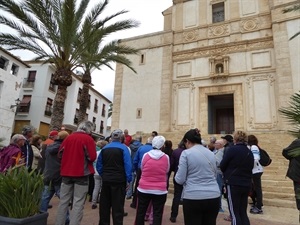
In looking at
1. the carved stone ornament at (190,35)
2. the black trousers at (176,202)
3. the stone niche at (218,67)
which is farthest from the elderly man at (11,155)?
the carved stone ornament at (190,35)

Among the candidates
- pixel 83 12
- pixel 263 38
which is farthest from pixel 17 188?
pixel 263 38

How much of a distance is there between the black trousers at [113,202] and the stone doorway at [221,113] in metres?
14.6

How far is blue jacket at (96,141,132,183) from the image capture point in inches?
143

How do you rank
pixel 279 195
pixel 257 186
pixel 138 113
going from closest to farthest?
pixel 257 186 → pixel 279 195 → pixel 138 113

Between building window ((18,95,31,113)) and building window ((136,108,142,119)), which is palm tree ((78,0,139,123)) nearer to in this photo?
building window ((136,108,142,119))

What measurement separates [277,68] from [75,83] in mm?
23958

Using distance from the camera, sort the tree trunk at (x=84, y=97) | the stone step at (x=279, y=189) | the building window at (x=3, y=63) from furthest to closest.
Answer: the building window at (x=3, y=63) → the tree trunk at (x=84, y=97) → the stone step at (x=279, y=189)

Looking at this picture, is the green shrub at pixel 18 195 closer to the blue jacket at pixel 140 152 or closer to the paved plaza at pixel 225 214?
the paved plaza at pixel 225 214

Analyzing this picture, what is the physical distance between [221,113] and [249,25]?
7051mm

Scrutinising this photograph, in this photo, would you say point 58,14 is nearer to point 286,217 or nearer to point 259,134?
point 286,217

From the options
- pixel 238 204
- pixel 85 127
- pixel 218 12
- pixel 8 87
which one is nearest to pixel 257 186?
pixel 238 204

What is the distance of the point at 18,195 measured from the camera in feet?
9.58

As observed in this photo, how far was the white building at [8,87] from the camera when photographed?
67.4 ft

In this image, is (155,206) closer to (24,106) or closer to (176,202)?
(176,202)
